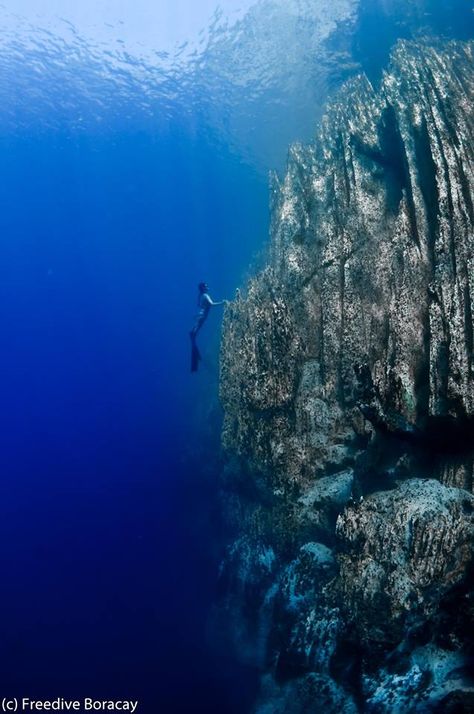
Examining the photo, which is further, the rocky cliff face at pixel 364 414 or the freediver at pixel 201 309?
the freediver at pixel 201 309

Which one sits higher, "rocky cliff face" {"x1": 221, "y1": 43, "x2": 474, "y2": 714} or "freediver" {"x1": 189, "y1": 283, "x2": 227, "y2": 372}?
"freediver" {"x1": 189, "y1": 283, "x2": 227, "y2": 372}

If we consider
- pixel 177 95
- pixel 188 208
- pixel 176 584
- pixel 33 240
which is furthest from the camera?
pixel 188 208

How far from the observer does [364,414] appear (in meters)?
8.59

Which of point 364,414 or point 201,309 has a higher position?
point 201,309

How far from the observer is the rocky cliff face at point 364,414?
714 cm

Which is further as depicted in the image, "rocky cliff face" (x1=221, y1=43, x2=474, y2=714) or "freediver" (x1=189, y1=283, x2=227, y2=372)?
"freediver" (x1=189, y1=283, x2=227, y2=372)

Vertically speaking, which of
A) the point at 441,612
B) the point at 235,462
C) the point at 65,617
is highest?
the point at 235,462

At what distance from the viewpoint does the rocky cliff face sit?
7141 millimetres

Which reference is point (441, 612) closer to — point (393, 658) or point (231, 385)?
point (393, 658)

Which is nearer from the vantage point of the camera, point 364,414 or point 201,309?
point 364,414

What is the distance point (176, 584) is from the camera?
23672 mm

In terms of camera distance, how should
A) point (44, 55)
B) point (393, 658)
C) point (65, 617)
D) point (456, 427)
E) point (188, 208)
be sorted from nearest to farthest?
point (393, 658) < point (456, 427) < point (65, 617) < point (44, 55) < point (188, 208)

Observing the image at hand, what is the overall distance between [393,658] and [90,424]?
5938cm

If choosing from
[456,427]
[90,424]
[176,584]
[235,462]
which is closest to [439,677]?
[456,427]
